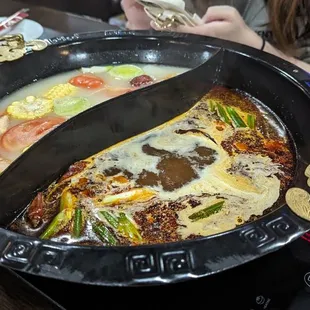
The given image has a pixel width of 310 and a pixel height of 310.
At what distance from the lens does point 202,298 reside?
1.37 m

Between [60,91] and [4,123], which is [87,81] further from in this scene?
[4,123]

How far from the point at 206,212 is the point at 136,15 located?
173cm

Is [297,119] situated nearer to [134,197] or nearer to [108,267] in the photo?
Answer: [134,197]

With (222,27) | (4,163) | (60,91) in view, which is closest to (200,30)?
(222,27)

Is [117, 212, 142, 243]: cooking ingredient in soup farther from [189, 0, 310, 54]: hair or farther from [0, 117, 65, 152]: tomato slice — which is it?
[189, 0, 310, 54]: hair

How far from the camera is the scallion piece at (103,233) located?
1.46 m

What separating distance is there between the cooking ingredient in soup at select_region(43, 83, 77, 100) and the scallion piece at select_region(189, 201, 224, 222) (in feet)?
3.27

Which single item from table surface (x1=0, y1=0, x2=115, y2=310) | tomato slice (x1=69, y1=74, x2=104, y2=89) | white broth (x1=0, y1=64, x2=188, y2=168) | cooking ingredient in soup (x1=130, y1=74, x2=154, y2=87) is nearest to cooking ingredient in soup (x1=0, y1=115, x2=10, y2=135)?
white broth (x1=0, y1=64, x2=188, y2=168)

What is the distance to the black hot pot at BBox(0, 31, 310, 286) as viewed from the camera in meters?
1.17

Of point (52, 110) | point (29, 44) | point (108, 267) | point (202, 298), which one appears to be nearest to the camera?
point (108, 267)

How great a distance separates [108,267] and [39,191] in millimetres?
634

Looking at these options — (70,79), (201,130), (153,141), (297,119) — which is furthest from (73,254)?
(70,79)

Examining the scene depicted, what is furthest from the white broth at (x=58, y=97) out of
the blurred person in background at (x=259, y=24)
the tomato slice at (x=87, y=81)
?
the blurred person in background at (x=259, y=24)

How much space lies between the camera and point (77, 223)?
151 centimetres
